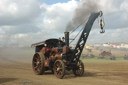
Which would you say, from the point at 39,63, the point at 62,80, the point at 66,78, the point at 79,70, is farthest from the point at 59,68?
the point at 39,63

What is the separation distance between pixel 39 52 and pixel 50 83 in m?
4.51

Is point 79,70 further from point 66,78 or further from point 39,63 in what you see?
point 39,63

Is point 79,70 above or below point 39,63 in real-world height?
below

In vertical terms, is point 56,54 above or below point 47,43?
below

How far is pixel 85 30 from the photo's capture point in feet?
40.4

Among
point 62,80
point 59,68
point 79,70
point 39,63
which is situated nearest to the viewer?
point 62,80

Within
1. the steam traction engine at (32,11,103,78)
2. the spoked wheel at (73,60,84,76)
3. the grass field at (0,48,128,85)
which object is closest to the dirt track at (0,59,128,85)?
the grass field at (0,48,128,85)

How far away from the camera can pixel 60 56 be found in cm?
1184

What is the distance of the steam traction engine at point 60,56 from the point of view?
11672 mm

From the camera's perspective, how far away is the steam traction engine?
1167cm

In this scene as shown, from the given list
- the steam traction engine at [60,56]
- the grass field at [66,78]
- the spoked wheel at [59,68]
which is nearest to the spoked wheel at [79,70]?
the steam traction engine at [60,56]

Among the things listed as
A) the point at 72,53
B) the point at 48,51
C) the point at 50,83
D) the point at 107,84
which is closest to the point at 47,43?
the point at 48,51

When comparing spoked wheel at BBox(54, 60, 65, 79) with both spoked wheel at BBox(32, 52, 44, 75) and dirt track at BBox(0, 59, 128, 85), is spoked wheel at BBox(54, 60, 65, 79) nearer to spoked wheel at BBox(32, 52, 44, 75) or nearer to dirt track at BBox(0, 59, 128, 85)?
dirt track at BBox(0, 59, 128, 85)

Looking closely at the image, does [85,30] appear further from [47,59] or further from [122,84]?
[122,84]
